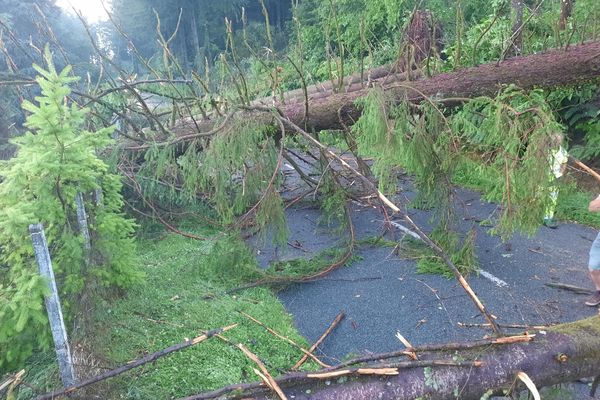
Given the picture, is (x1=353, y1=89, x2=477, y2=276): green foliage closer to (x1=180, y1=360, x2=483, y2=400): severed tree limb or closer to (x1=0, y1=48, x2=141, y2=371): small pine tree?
(x1=180, y1=360, x2=483, y2=400): severed tree limb

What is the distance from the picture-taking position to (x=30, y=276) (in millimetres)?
2734

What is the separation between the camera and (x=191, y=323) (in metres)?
4.02

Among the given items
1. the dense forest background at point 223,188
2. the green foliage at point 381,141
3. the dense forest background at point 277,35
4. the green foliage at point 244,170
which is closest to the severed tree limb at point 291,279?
the dense forest background at point 223,188

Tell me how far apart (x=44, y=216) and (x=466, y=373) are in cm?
278

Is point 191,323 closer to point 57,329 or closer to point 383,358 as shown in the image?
point 57,329

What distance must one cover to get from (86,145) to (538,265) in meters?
4.94

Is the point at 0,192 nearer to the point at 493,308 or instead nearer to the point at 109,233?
the point at 109,233

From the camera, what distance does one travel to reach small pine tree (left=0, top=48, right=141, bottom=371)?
8.71ft

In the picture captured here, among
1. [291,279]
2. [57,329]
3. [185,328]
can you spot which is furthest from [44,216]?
[291,279]

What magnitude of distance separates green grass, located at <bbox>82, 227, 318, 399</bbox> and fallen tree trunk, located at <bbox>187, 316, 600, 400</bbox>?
1.17 ft

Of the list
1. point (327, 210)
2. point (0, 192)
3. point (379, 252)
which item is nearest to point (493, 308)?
point (379, 252)

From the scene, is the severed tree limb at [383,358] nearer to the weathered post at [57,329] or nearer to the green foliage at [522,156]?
the weathered post at [57,329]

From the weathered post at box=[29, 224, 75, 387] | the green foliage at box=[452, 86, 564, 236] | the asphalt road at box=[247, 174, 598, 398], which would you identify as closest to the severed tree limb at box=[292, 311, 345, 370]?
the asphalt road at box=[247, 174, 598, 398]

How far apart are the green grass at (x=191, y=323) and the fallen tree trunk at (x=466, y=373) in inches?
14.1
